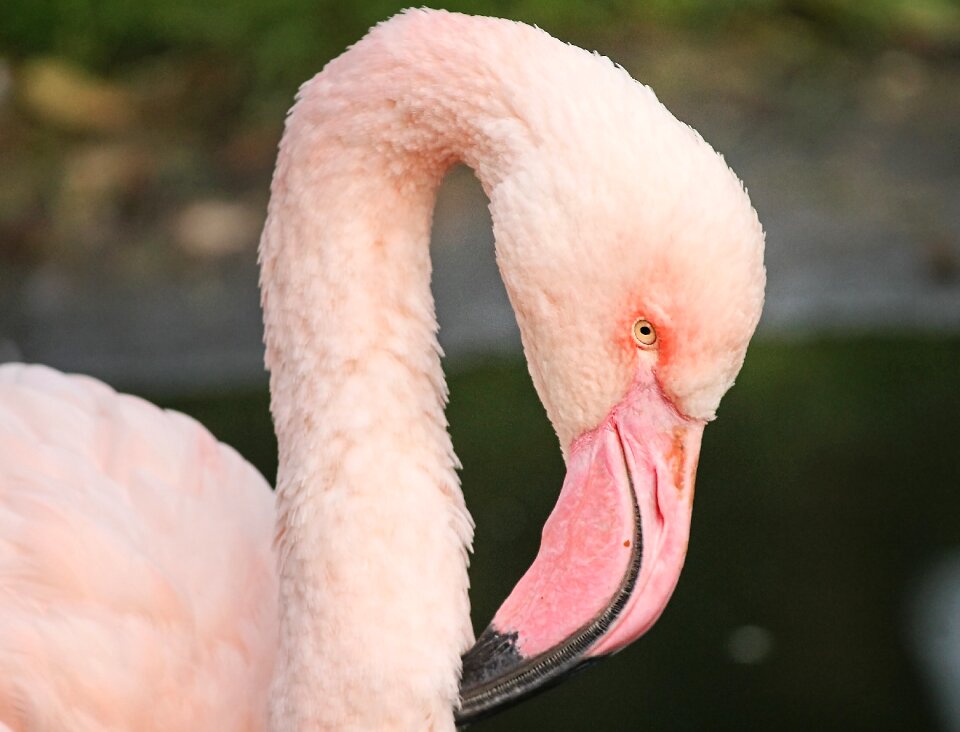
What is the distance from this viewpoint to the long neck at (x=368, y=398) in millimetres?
1946

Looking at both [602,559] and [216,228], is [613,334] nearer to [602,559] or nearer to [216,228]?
Result: [602,559]

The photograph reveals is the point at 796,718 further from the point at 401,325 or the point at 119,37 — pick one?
the point at 119,37

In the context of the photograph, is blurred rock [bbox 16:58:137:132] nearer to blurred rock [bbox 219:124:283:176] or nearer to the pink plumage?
blurred rock [bbox 219:124:283:176]

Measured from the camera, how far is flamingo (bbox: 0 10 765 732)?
68.9 inches

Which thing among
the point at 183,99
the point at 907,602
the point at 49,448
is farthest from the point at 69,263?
the point at 907,602

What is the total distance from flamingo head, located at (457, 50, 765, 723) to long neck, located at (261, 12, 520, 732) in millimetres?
124

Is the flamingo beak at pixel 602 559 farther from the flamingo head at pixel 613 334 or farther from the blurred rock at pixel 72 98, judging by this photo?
the blurred rock at pixel 72 98

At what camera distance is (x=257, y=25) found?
603cm

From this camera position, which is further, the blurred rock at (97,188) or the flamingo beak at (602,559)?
the blurred rock at (97,188)

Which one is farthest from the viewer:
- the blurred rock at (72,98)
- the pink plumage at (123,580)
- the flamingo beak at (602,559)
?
the blurred rock at (72,98)

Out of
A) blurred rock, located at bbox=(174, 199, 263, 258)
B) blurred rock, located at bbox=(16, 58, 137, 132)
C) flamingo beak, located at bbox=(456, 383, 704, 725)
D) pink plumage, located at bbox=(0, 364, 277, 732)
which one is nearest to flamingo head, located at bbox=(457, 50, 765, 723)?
flamingo beak, located at bbox=(456, 383, 704, 725)

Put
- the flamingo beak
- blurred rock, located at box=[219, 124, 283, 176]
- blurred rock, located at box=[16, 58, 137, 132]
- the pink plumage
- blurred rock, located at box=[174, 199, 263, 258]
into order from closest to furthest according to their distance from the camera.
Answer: the flamingo beak, the pink plumage, blurred rock, located at box=[174, 199, 263, 258], blurred rock, located at box=[219, 124, 283, 176], blurred rock, located at box=[16, 58, 137, 132]

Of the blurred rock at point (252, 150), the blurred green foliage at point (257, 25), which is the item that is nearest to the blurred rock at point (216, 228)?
the blurred rock at point (252, 150)

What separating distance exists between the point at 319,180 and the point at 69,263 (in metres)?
3.49
